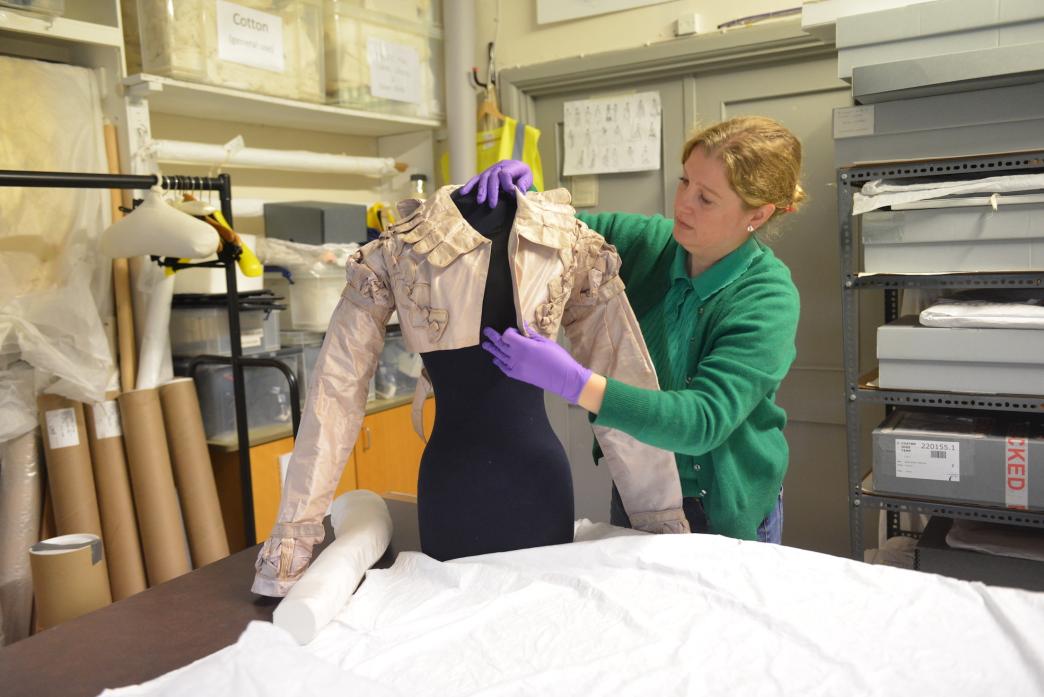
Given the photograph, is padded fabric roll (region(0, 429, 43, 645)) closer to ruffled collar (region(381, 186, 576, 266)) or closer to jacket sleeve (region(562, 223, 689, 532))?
ruffled collar (region(381, 186, 576, 266))

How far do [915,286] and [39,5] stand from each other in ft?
7.42

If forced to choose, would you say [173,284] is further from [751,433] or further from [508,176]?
[751,433]

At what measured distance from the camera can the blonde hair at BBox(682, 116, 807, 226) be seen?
5.17 feet

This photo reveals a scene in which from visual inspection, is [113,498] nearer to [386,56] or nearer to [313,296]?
[313,296]

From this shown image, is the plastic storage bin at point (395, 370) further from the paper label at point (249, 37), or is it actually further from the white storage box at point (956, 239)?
the white storage box at point (956, 239)

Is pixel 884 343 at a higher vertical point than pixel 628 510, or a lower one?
higher

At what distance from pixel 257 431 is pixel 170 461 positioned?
310 mm

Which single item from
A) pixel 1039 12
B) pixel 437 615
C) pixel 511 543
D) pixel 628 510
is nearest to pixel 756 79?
pixel 1039 12

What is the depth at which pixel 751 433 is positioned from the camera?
1.61 metres

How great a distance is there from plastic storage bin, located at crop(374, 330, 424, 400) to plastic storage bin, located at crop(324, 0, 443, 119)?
857mm

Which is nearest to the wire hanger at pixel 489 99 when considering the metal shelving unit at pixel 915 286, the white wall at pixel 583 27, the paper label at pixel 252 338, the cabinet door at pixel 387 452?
the white wall at pixel 583 27

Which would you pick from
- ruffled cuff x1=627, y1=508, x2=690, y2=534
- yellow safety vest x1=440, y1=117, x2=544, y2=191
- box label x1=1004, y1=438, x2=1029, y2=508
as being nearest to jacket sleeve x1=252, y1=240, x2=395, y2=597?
ruffled cuff x1=627, y1=508, x2=690, y2=534

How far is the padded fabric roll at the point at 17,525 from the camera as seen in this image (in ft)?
6.81

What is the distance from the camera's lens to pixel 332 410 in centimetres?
142
